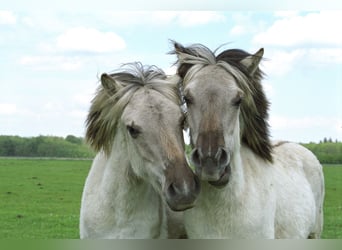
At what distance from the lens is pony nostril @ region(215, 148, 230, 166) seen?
173 inches

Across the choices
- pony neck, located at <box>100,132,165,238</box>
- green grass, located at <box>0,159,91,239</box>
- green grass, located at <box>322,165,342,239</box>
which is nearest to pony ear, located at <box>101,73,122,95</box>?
pony neck, located at <box>100,132,165,238</box>

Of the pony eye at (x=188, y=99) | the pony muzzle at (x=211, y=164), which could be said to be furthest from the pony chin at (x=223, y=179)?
the pony eye at (x=188, y=99)

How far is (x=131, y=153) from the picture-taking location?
16.0 feet

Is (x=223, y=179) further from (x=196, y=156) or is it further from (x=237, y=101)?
(x=237, y=101)

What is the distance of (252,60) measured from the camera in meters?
5.29

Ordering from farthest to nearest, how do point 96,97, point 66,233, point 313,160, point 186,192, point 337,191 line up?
point 337,191
point 66,233
point 313,160
point 96,97
point 186,192

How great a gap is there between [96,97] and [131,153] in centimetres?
85

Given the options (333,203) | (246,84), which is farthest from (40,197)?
(246,84)

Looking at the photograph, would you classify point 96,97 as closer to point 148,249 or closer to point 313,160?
point 148,249

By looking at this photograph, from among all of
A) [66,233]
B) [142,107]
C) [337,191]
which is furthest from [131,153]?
[337,191]

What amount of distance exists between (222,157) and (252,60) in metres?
1.34

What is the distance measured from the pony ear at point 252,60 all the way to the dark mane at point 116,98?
2.69 ft

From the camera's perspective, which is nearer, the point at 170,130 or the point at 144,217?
the point at 170,130

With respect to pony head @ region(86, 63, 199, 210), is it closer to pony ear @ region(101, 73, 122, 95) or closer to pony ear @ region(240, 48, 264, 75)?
pony ear @ region(101, 73, 122, 95)
